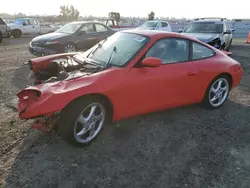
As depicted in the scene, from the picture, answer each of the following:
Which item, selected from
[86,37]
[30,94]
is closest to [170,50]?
[30,94]

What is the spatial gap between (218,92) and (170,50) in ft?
4.88

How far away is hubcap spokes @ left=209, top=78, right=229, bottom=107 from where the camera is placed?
4.73m

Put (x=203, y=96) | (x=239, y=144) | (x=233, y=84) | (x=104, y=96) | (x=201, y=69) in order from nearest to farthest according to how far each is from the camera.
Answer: (x=104, y=96) → (x=239, y=144) → (x=201, y=69) → (x=203, y=96) → (x=233, y=84)

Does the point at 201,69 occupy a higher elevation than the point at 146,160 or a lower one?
higher

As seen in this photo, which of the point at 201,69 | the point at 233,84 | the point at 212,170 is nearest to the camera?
the point at 212,170

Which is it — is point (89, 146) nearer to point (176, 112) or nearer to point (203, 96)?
point (176, 112)

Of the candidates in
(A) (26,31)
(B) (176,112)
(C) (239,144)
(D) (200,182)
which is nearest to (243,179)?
(D) (200,182)

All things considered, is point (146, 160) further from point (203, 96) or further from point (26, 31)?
point (26, 31)

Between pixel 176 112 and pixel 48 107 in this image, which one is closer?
pixel 48 107

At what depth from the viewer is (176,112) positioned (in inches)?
182

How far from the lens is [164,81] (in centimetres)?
382

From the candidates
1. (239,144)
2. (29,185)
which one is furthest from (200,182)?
(29,185)

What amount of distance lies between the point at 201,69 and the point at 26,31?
19.2m

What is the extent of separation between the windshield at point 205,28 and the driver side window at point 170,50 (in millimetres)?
6950
